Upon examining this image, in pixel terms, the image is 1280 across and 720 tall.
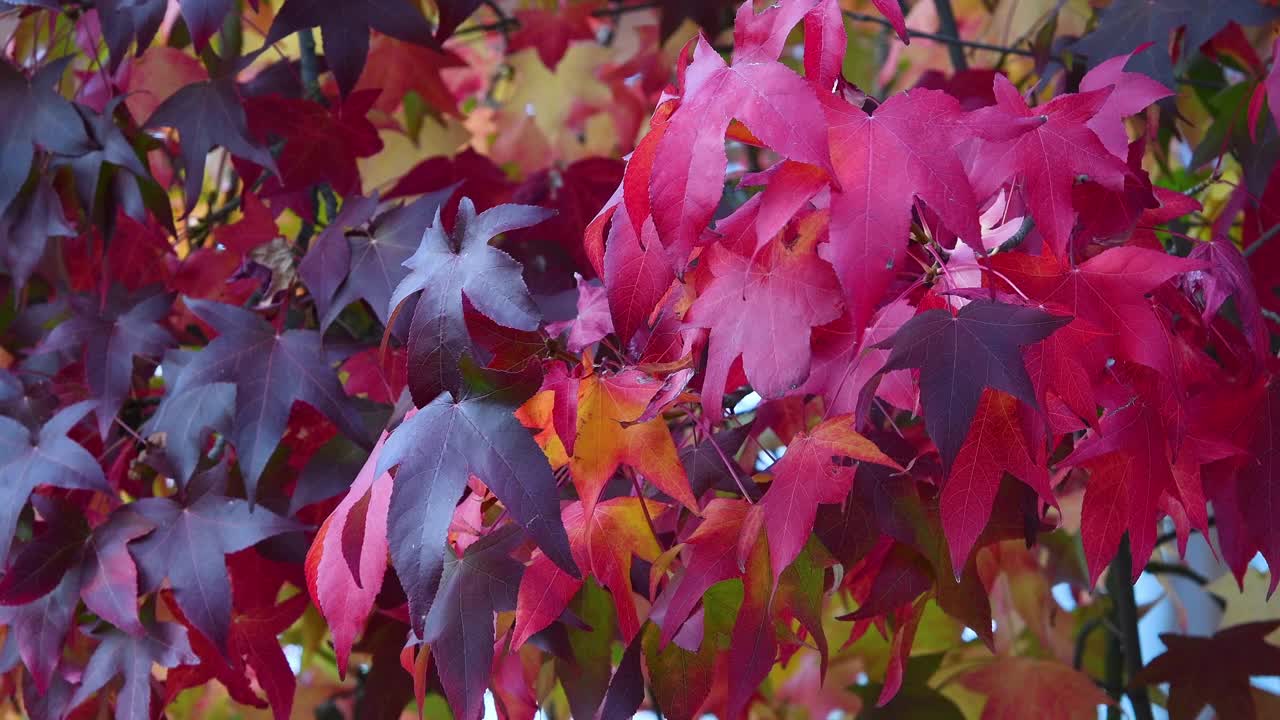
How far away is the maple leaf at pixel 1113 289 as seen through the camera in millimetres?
704

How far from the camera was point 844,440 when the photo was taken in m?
0.71

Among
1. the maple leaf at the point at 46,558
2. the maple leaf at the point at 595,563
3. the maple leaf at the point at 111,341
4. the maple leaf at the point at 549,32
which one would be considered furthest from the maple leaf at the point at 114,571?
the maple leaf at the point at 549,32

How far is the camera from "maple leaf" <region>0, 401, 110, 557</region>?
960 millimetres

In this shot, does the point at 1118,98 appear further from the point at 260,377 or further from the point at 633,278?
the point at 260,377

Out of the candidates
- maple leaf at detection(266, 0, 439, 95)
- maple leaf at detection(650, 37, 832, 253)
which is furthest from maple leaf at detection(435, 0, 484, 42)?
maple leaf at detection(650, 37, 832, 253)

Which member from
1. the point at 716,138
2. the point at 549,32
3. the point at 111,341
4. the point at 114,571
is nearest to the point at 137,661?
the point at 114,571

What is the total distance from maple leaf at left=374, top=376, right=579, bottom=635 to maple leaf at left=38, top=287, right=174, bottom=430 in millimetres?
504

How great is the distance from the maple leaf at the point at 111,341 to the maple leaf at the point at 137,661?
0.21 metres

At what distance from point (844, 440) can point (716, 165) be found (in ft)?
0.60

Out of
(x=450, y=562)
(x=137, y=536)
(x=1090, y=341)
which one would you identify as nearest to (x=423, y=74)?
(x=137, y=536)

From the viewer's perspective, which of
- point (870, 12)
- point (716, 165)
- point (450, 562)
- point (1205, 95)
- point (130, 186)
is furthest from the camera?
point (870, 12)

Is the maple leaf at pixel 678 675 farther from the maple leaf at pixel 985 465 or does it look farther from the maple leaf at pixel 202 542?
the maple leaf at pixel 202 542

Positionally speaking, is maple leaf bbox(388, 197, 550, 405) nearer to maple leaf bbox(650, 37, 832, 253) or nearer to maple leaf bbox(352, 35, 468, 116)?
maple leaf bbox(650, 37, 832, 253)

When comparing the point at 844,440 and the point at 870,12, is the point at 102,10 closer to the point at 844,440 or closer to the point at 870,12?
the point at 844,440
